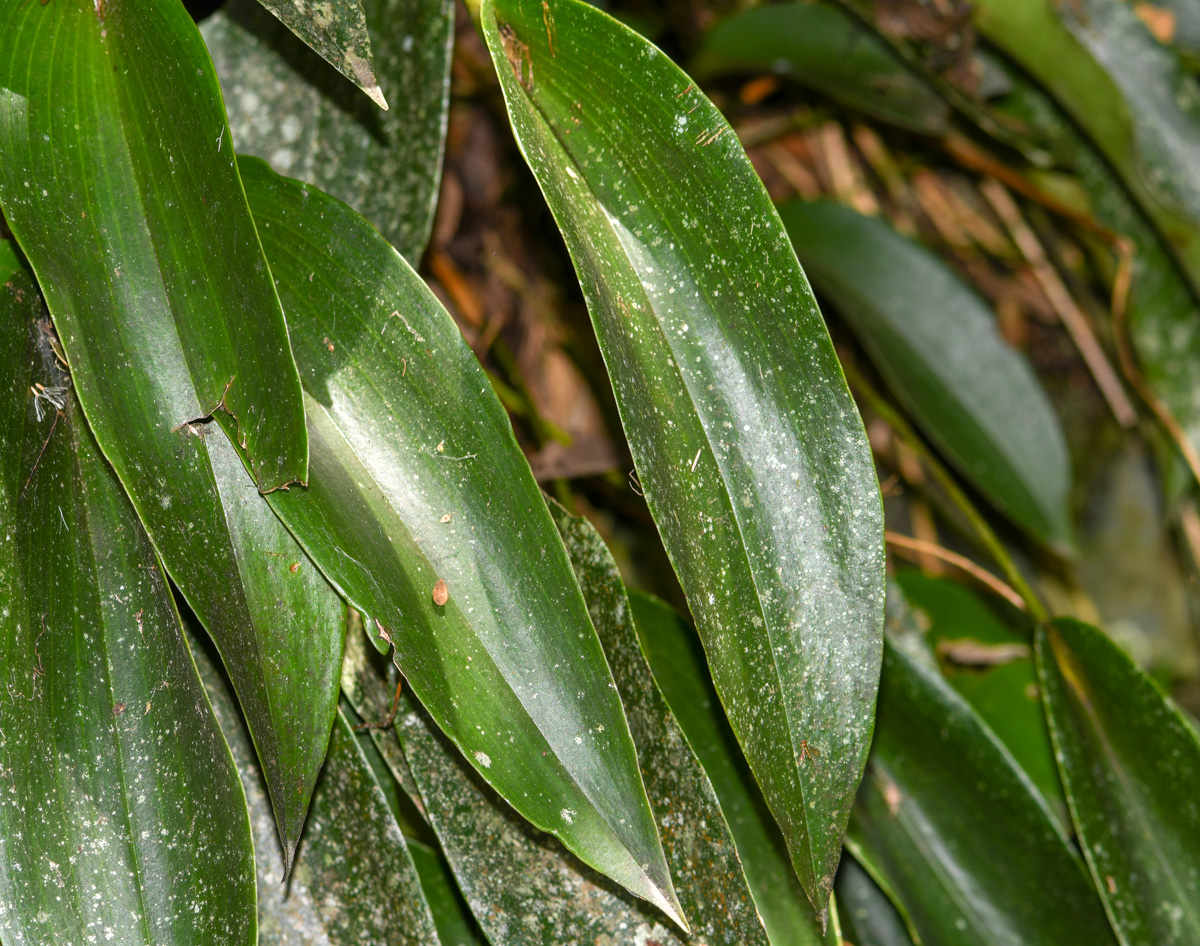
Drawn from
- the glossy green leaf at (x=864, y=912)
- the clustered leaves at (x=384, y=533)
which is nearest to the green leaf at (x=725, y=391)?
the clustered leaves at (x=384, y=533)

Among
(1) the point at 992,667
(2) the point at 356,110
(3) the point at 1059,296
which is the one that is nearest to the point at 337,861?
(2) the point at 356,110

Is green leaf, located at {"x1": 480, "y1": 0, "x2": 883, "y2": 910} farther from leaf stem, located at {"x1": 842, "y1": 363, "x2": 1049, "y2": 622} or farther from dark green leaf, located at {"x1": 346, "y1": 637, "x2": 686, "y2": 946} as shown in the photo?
leaf stem, located at {"x1": 842, "y1": 363, "x2": 1049, "y2": 622}

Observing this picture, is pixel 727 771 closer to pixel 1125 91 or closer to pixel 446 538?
pixel 446 538

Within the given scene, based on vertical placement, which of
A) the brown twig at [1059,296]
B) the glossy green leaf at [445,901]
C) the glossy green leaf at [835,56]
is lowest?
the glossy green leaf at [445,901]

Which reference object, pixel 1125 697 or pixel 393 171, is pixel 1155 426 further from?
pixel 393 171

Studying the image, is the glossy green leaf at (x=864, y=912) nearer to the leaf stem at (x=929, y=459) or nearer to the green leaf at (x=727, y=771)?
the green leaf at (x=727, y=771)

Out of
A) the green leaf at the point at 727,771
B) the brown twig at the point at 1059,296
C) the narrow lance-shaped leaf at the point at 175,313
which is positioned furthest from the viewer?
the brown twig at the point at 1059,296
